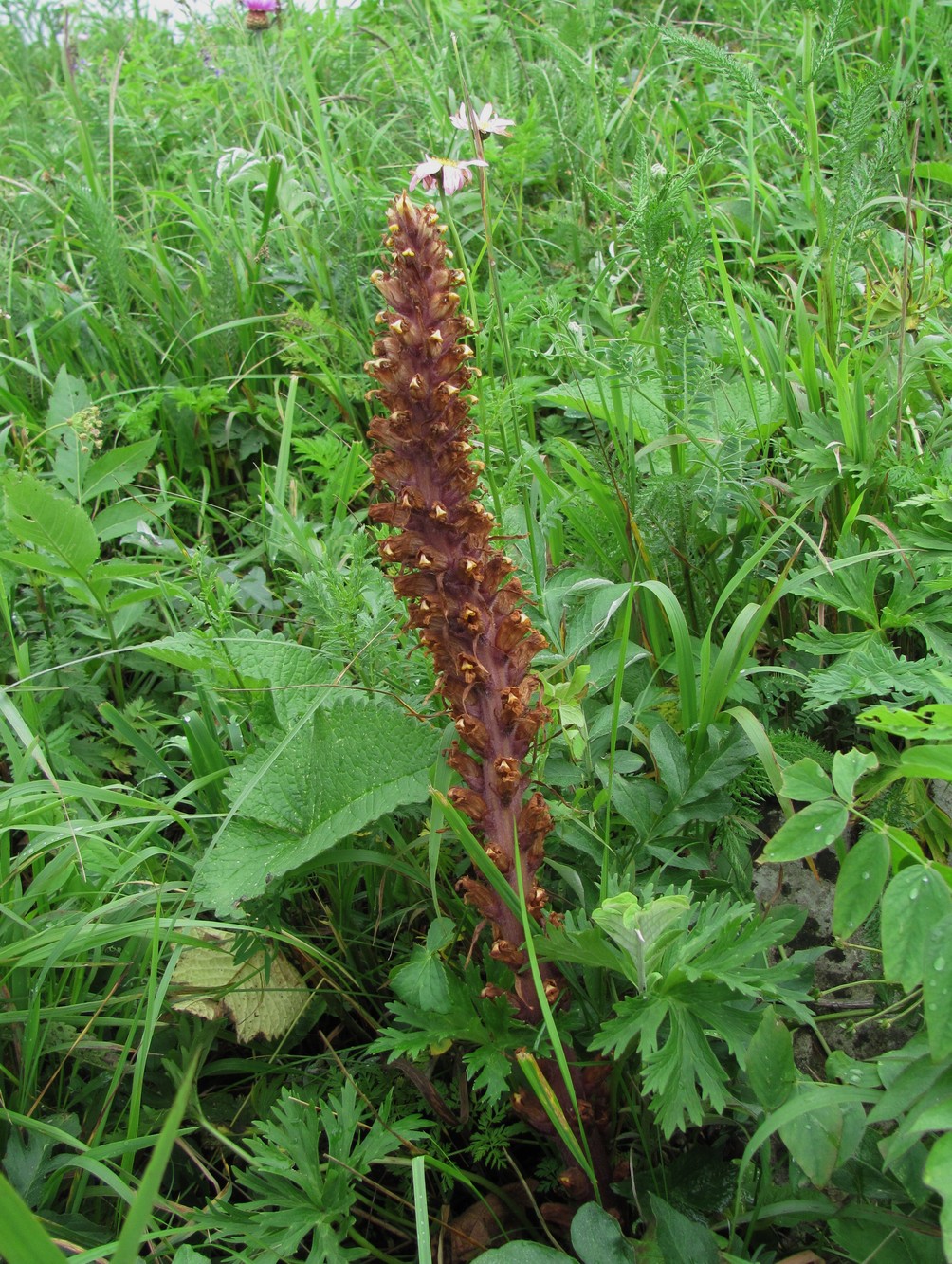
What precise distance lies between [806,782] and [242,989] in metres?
1.18

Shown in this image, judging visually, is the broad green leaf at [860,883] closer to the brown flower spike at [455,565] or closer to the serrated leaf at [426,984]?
the brown flower spike at [455,565]

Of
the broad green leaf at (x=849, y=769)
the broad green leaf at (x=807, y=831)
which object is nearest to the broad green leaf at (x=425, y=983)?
the broad green leaf at (x=807, y=831)

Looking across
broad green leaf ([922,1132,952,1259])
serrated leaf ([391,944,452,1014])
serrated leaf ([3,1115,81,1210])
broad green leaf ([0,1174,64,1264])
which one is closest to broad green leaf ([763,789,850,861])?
broad green leaf ([922,1132,952,1259])

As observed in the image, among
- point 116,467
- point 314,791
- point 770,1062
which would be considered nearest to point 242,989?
point 314,791

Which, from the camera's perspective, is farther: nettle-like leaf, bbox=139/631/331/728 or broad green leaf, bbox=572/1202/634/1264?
nettle-like leaf, bbox=139/631/331/728

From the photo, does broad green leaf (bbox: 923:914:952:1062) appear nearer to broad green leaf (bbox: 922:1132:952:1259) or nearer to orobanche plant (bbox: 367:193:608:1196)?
broad green leaf (bbox: 922:1132:952:1259)

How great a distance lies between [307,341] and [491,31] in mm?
2178

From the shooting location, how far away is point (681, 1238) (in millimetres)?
1454

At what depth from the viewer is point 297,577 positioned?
2150mm

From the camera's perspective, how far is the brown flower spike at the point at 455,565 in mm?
1468

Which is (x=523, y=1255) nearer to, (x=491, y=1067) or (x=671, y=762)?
(x=491, y=1067)

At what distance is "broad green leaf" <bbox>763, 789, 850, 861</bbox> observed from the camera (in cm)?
129

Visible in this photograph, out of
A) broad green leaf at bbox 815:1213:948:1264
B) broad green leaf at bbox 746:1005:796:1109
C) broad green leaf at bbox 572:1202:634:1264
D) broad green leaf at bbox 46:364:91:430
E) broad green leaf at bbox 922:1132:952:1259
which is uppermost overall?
broad green leaf at bbox 46:364:91:430

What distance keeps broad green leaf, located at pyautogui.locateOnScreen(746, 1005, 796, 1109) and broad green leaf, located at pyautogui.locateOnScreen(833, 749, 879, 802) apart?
0.32 metres
